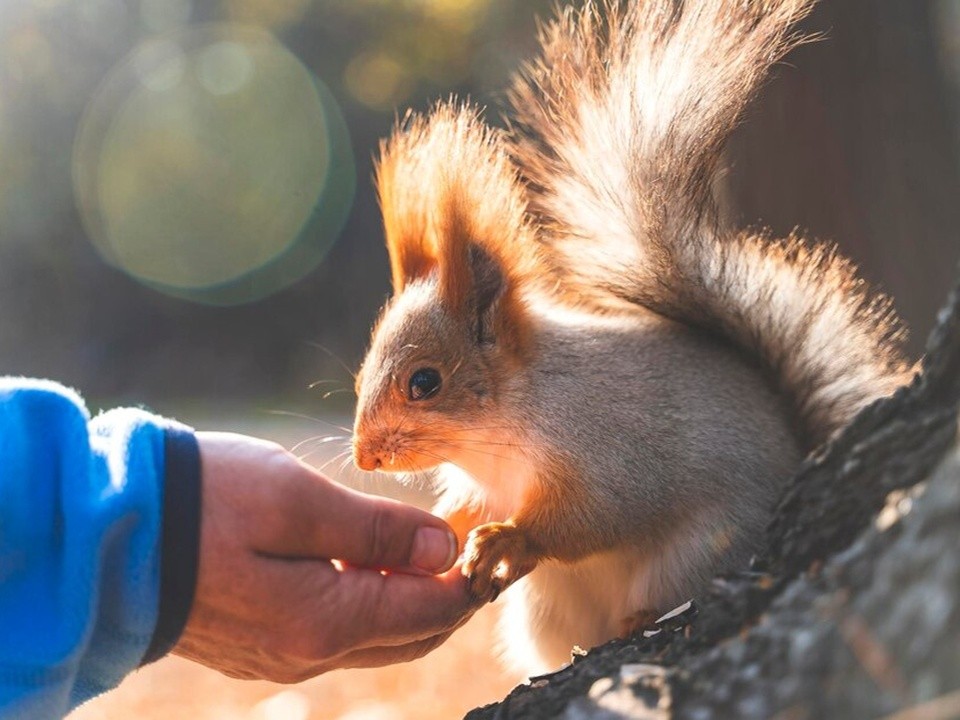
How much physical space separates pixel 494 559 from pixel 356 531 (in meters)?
0.15

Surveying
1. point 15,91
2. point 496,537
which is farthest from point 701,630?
point 15,91

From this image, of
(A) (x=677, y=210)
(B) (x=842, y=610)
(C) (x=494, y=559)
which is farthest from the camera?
(A) (x=677, y=210)

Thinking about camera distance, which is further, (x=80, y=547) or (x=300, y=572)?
(x=300, y=572)

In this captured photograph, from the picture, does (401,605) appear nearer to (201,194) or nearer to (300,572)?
(300,572)

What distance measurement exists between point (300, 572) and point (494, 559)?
0.20 metres

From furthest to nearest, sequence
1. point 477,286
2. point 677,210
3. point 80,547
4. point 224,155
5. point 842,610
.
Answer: point 224,155 < point 477,286 < point 677,210 < point 80,547 < point 842,610

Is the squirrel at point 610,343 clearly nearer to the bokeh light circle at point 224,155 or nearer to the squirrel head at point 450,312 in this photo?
the squirrel head at point 450,312

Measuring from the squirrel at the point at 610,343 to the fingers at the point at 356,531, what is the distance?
4 cm

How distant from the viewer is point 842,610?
52 centimetres

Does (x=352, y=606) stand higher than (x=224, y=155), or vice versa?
(x=224, y=155)

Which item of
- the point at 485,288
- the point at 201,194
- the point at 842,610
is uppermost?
the point at 201,194

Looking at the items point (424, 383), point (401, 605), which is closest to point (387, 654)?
point (401, 605)

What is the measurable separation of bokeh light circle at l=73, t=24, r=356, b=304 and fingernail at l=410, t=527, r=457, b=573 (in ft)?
16.7

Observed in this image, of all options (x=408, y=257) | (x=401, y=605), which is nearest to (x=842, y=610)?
(x=401, y=605)
